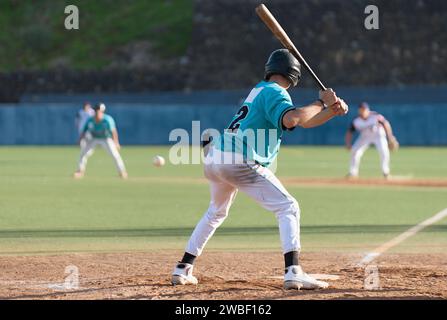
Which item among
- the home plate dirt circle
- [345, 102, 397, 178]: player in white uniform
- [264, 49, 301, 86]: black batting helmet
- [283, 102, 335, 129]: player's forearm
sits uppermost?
[345, 102, 397, 178]: player in white uniform

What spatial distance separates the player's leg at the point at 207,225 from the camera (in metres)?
8.51

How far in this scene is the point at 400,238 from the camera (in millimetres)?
12633

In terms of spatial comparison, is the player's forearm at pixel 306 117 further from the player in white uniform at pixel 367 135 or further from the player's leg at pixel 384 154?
the player in white uniform at pixel 367 135

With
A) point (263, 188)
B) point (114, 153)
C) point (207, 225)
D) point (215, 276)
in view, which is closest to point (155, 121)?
point (114, 153)

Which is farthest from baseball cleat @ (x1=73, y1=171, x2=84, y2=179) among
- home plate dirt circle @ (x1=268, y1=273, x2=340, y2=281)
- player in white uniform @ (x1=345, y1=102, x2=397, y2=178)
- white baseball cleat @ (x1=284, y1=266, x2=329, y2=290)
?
white baseball cleat @ (x1=284, y1=266, x2=329, y2=290)

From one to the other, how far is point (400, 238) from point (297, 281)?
16.1ft

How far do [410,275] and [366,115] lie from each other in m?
15.8

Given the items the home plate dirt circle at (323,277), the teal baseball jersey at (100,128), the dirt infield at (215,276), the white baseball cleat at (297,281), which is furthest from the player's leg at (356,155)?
the white baseball cleat at (297,281)

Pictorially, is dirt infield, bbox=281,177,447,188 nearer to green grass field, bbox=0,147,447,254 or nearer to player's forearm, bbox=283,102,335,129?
green grass field, bbox=0,147,447,254

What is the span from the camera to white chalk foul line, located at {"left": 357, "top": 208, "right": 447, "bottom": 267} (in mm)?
10531

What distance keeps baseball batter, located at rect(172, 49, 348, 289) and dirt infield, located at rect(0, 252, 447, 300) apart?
15.0 inches

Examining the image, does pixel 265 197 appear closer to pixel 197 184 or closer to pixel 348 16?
pixel 197 184

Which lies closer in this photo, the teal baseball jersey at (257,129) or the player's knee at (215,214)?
the teal baseball jersey at (257,129)

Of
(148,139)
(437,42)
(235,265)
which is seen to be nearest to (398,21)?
(437,42)
